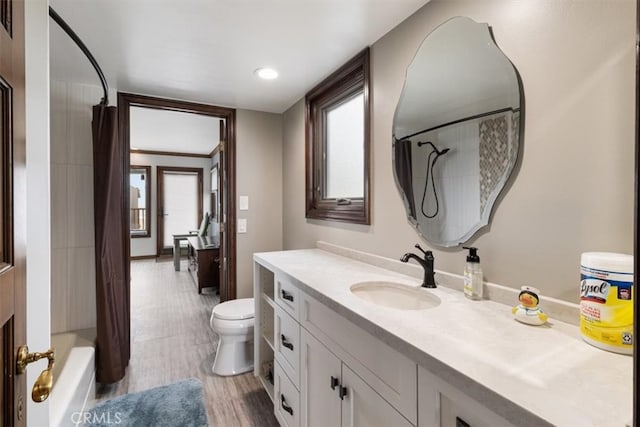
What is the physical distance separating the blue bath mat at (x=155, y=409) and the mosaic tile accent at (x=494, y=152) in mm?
1925

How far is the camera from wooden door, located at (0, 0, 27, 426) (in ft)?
2.09

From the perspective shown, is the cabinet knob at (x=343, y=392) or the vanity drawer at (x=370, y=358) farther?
the cabinet knob at (x=343, y=392)

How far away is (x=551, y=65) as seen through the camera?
0.99m

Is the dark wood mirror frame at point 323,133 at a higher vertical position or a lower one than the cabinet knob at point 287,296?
higher

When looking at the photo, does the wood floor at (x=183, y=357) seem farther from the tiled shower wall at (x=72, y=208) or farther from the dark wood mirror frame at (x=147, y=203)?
the dark wood mirror frame at (x=147, y=203)

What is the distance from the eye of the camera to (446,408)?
723 millimetres

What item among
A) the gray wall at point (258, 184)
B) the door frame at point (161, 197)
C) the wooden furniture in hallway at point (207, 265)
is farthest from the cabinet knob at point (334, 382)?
the door frame at point (161, 197)

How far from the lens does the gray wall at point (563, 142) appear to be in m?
0.84

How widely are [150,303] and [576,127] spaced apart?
4.40 metres

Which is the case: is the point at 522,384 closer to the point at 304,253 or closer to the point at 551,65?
the point at 551,65

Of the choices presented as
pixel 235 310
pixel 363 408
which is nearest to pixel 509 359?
pixel 363 408

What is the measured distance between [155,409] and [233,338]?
0.62m

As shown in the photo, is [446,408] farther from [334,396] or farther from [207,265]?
[207,265]

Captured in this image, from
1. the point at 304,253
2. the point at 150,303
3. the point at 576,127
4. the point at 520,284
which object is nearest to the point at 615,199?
the point at 576,127
